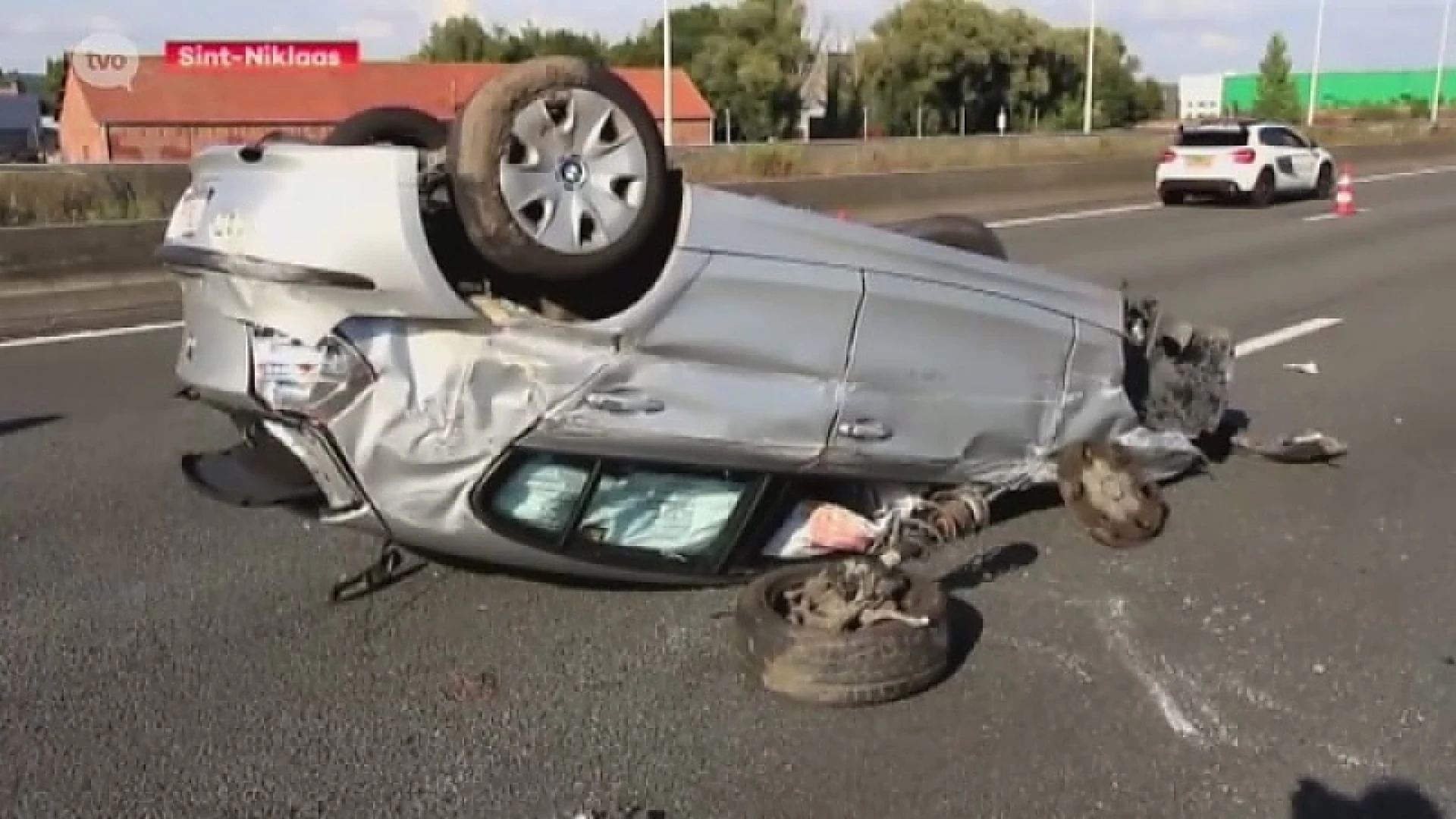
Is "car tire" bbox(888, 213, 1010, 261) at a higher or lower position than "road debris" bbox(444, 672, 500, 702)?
higher

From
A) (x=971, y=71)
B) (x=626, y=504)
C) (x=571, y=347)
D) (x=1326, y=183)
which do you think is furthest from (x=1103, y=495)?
(x=971, y=71)

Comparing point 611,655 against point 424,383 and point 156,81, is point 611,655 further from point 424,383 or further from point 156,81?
point 156,81

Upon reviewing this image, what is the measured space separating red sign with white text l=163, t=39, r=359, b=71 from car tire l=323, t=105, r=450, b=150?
68453 millimetres

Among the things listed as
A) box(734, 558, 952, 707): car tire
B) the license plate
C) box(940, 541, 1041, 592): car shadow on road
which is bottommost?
box(940, 541, 1041, 592): car shadow on road

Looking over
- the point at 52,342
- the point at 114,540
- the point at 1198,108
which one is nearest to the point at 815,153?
the point at 52,342

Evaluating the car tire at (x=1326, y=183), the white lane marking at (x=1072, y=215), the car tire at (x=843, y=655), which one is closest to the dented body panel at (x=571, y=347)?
the car tire at (x=843, y=655)

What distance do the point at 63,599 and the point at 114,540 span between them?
606 millimetres

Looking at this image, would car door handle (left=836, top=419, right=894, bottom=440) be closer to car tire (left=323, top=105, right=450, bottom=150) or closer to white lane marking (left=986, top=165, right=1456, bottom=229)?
car tire (left=323, top=105, right=450, bottom=150)

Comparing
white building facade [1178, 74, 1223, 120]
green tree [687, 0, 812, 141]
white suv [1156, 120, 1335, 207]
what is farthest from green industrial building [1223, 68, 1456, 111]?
white suv [1156, 120, 1335, 207]

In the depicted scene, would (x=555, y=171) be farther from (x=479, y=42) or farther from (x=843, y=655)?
(x=479, y=42)

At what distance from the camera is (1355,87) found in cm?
10750

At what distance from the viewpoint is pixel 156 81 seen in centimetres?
7081

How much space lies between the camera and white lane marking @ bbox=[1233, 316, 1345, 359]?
9438mm

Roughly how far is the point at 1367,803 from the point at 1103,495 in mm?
1891
